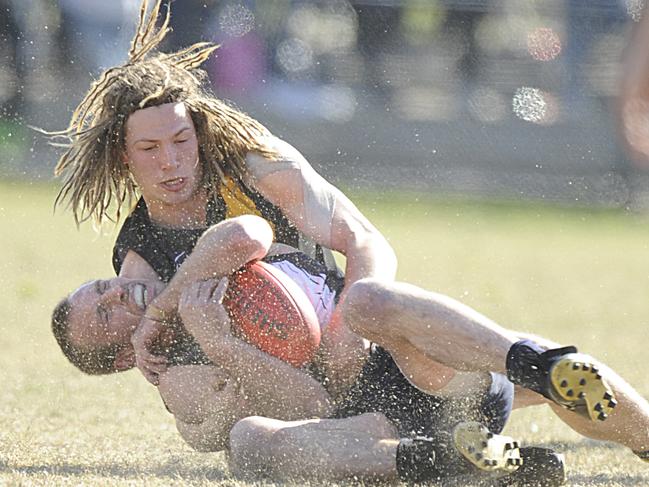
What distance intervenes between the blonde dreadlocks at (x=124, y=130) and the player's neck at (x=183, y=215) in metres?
0.09

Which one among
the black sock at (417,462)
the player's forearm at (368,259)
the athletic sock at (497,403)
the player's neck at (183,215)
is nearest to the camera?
the black sock at (417,462)

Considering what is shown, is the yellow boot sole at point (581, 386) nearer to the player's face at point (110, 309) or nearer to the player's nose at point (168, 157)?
the player's face at point (110, 309)

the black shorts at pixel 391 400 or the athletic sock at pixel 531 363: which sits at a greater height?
the athletic sock at pixel 531 363

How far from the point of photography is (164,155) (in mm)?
4836

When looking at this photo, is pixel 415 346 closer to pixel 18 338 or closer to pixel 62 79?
pixel 18 338

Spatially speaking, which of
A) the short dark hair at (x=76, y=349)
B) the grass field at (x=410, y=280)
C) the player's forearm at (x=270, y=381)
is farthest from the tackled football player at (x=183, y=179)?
the grass field at (x=410, y=280)

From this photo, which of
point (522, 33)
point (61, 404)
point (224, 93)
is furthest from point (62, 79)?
point (61, 404)

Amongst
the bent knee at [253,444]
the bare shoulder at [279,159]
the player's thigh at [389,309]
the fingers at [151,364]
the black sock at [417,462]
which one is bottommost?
the bent knee at [253,444]

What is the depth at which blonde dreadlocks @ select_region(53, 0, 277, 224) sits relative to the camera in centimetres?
495

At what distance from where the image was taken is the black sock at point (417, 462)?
4055mm

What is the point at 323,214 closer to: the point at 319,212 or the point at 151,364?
the point at 319,212

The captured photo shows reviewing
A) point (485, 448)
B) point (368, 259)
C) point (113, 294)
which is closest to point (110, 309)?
point (113, 294)

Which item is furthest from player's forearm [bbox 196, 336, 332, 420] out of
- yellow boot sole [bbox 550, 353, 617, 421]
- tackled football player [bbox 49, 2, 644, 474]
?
yellow boot sole [bbox 550, 353, 617, 421]

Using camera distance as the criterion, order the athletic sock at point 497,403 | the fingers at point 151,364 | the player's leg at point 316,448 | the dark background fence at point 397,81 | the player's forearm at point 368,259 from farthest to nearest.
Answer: the dark background fence at point 397,81 → the player's forearm at point 368,259 → the fingers at point 151,364 → the athletic sock at point 497,403 → the player's leg at point 316,448
